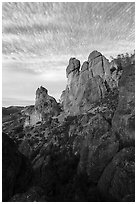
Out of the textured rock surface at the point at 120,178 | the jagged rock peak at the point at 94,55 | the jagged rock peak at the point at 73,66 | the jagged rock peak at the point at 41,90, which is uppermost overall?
the jagged rock peak at the point at 94,55

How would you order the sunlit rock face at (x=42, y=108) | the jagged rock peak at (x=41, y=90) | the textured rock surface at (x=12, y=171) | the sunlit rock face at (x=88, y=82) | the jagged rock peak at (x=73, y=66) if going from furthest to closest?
1. the jagged rock peak at (x=41, y=90)
2. the jagged rock peak at (x=73, y=66)
3. the sunlit rock face at (x=42, y=108)
4. the sunlit rock face at (x=88, y=82)
5. the textured rock surface at (x=12, y=171)

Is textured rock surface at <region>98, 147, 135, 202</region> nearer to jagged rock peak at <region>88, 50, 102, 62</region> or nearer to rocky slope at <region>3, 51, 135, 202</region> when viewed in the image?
rocky slope at <region>3, 51, 135, 202</region>

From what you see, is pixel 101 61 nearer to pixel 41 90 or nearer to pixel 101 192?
pixel 41 90

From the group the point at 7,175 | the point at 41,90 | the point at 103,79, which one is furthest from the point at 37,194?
the point at 41,90

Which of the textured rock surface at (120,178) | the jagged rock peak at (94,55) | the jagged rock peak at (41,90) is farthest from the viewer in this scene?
the jagged rock peak at (41,90)

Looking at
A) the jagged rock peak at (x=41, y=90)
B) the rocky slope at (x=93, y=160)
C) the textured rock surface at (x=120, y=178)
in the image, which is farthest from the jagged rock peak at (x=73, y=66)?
the textured rock surface at (x=120, y=178)

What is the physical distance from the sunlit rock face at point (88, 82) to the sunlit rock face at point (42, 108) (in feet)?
18.2

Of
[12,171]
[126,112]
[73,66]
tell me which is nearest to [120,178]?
[126,112]

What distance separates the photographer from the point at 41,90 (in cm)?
8769

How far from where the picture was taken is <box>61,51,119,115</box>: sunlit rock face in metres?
65.9

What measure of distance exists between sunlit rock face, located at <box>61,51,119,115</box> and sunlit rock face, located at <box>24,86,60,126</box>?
5.56 meters

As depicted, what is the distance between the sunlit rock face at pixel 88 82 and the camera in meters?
65.9

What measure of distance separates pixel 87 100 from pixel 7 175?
180 ft

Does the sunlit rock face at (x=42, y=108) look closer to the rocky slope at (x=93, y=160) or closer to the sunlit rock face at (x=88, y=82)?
the sunlit rock face at (x=88, y=82)
